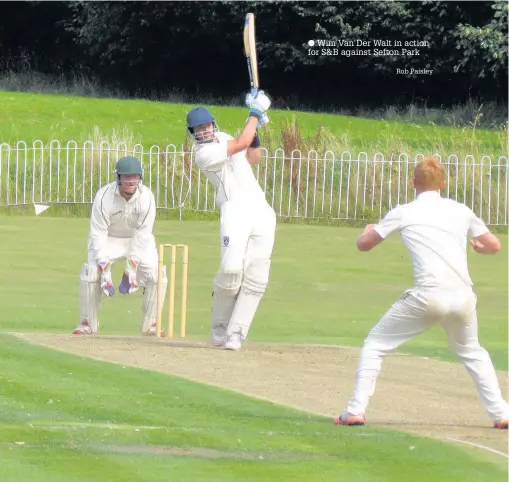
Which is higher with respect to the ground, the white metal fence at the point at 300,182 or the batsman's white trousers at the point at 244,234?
the batsman's white trousers at the point at 244,234

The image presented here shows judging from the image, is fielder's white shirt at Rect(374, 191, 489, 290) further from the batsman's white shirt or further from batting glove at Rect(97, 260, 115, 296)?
batting glove at Rect(97, 260, 115, 296)

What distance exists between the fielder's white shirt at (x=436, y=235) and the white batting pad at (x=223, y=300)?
Answer: 143 inches

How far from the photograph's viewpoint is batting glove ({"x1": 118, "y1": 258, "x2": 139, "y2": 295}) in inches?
504

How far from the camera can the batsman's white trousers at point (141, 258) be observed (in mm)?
12922

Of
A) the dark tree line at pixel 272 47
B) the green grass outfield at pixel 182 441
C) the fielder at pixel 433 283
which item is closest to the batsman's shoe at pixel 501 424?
the fielder at pixel 433 283

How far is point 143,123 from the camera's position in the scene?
130ft

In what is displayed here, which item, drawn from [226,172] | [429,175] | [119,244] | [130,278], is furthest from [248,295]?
[429,175]

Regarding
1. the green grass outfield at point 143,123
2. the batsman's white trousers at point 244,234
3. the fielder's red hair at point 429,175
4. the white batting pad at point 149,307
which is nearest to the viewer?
the fielder's red hair at point 429,175

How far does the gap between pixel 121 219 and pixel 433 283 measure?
17.0ft

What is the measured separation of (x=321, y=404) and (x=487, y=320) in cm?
615

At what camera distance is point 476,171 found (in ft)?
88.8

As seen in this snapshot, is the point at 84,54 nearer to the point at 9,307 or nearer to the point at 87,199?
the point at 87,199

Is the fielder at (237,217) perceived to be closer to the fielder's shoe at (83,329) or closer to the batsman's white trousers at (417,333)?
the fielder's shoe at (83,329)

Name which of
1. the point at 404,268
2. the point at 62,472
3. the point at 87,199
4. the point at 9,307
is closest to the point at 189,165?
the point at 87,199
